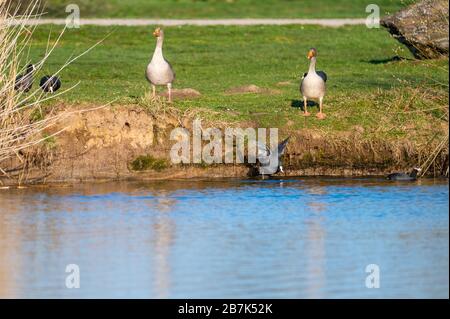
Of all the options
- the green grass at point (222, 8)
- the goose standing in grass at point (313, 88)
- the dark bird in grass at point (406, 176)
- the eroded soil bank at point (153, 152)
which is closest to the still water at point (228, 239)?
the dark bird in grass at point (406, 176)

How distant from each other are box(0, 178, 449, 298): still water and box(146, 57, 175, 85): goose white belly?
254 cm

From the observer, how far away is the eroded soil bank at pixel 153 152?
19344mm

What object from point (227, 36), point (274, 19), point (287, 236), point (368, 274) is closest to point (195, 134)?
point (287, 236)

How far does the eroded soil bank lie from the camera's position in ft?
63.5

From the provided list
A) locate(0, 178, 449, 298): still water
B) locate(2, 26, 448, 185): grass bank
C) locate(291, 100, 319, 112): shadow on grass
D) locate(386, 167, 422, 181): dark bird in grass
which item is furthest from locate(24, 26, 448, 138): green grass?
locate(0, 178, 449, 298): still water

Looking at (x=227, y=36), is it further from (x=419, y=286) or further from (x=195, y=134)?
(x=419, y=286)

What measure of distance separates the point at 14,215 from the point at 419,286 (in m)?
6.23

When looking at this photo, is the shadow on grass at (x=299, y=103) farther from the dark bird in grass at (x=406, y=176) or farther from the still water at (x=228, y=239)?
the dark bird in grass at (x=406, y=176)

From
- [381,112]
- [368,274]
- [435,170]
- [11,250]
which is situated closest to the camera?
[368,274]

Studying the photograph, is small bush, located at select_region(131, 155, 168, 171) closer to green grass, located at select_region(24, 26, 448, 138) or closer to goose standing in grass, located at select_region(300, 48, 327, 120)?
green grass, located at select_region(24, 26, 448, 138)

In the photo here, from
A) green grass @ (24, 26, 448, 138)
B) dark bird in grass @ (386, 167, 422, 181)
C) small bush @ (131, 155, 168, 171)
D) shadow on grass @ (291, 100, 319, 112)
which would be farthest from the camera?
shadow on grass @ (291, 100, 319, 112)

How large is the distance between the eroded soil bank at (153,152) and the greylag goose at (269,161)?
0.49 m
